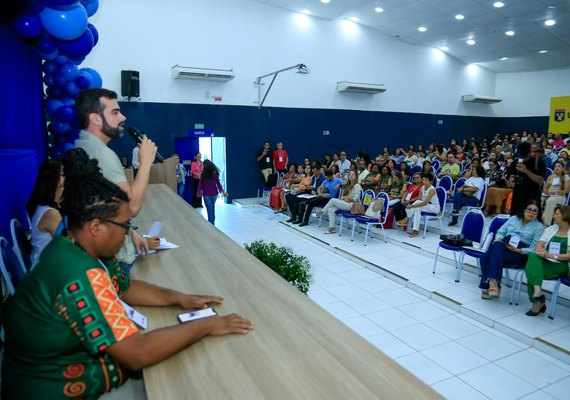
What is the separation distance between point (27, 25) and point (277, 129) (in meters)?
8.08

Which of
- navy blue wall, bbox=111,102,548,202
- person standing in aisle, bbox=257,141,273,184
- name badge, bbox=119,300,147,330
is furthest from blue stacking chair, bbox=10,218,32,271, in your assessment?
person standing in aisle, bbox=257,141,273,184

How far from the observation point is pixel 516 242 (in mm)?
4059

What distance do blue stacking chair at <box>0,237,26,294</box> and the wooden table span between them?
0.58m

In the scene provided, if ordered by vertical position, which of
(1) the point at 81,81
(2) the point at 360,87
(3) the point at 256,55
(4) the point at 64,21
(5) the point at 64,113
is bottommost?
(5) the point at 64,113

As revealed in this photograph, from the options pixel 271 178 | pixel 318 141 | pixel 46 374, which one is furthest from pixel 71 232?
pixel 318 141

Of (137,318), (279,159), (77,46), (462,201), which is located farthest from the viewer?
(279,159)

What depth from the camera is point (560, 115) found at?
13219 mm

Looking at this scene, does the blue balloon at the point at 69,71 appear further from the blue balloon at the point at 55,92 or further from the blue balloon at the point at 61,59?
the blue balloon at the point at 55,92

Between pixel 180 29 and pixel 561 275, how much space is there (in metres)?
9.20

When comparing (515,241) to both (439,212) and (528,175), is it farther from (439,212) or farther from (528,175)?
(439,212)

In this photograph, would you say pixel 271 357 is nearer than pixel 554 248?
Yes

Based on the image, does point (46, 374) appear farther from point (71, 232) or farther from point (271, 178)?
point (271, 178)

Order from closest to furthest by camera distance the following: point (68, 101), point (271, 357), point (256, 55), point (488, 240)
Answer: point (271, 357), point (488, 240), point (68, 101), point (256, 55)

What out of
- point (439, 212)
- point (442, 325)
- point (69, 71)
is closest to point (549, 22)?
point (439, 212)
